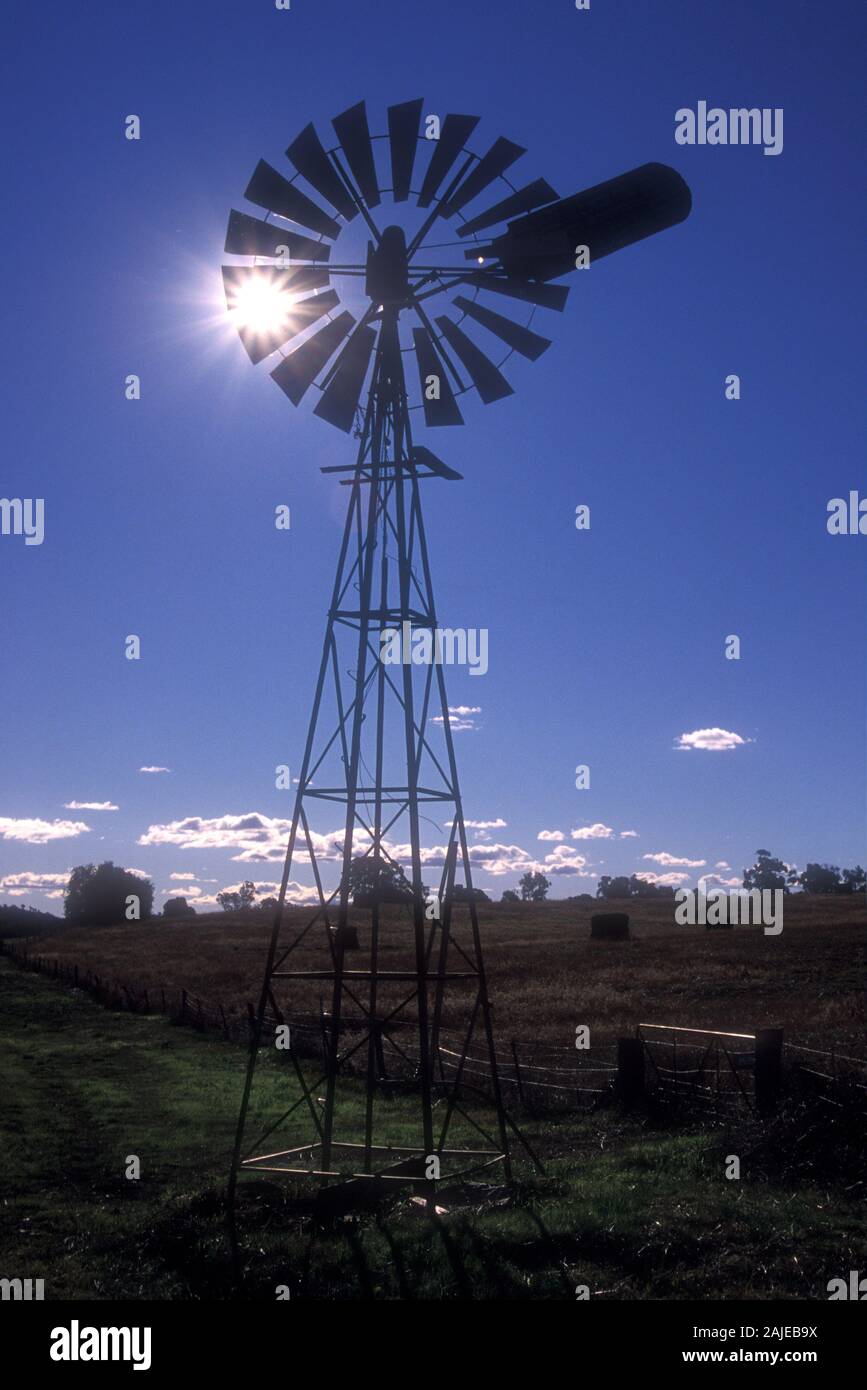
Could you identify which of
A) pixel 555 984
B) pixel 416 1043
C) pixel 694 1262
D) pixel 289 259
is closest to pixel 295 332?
pixel 289 259

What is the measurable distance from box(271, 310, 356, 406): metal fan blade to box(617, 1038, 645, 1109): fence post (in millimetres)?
11482

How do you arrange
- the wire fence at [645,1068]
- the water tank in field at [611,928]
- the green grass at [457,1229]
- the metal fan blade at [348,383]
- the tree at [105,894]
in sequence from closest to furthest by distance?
1. the green grass at [457,1229]
2. the wire fence at [645,1068]
3. the metal fan blade at [348,383]
4. the water tank in field at [611,928]
5. the tree at [105,894]

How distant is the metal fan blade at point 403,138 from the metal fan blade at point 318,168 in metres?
0.77

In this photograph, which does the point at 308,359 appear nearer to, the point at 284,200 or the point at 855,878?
the point at 284,200

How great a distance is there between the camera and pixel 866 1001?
32.7m

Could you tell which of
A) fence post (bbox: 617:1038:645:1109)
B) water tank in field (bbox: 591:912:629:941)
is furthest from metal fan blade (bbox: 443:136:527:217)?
water tank in field (bbox: 591:912:629:941)

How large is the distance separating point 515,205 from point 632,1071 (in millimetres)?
13369

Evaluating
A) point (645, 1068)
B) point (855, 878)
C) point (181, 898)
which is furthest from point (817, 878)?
point (645, 1068)

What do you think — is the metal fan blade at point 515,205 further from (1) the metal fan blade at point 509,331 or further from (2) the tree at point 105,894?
(2) the tree at point 105,894

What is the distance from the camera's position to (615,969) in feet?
154

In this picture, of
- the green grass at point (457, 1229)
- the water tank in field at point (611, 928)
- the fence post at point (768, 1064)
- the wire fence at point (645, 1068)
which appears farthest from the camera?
the water tank in field at point (611, 928)

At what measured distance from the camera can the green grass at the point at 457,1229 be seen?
10.4 metres

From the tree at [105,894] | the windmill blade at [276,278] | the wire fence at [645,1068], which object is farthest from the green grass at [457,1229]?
the tree at [105,894]
